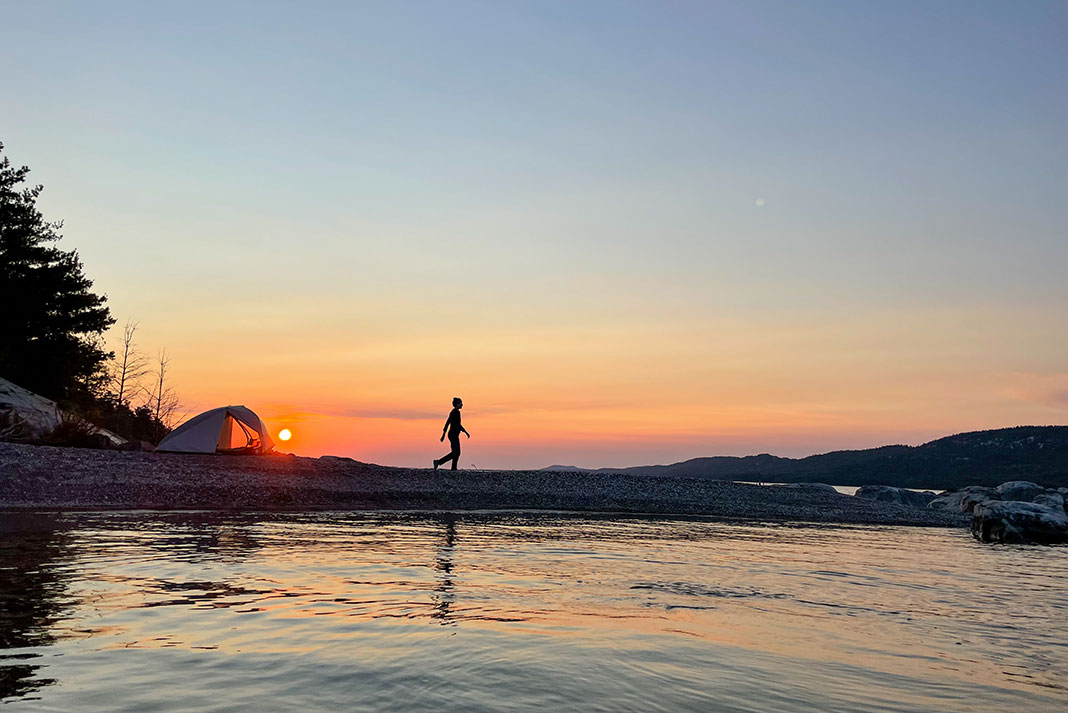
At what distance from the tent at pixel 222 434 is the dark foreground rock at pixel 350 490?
3.06 metres

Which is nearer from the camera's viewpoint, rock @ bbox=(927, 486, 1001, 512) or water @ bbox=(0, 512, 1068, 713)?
water @ bbox=(0, 512, 1068, 713)

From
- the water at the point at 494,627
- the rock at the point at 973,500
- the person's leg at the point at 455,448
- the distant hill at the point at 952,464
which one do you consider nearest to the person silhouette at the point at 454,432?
the person's leg at the point at 455,448

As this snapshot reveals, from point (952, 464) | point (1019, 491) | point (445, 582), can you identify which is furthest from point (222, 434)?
point (952, 464)

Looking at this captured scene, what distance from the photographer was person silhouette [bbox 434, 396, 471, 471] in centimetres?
3078

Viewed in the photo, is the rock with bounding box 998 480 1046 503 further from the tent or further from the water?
the tent

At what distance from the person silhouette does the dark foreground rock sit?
711 millimetres

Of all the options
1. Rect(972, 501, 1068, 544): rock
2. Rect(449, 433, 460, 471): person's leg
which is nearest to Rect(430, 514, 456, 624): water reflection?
Rect(449, 433, 460, 471): person's leg

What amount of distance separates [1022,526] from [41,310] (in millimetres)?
42508

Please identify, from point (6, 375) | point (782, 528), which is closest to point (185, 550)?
point (782, 528)

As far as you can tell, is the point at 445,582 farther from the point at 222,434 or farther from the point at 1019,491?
the point at 1019,491

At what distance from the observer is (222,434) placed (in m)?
33.7

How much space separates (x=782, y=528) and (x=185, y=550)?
17552 millimetres

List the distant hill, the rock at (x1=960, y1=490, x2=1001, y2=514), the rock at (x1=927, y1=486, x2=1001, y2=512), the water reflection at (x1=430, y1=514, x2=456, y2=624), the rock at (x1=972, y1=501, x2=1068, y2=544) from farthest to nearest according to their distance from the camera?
the distant hill
the rock at (x1=927, y1=486, x2=1001, y2=512)
the rock at (x1=960, y1=490, x2=1001, y2=514)
the rock at (x1=972, y1=501, x2=1068, y2=544)
the water reflection at (x1=430, y1=514, x2=456, y2=624)

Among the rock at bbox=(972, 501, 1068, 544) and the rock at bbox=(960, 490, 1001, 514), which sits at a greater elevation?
the rock at bbox=(960, 490, 1001, 514)
